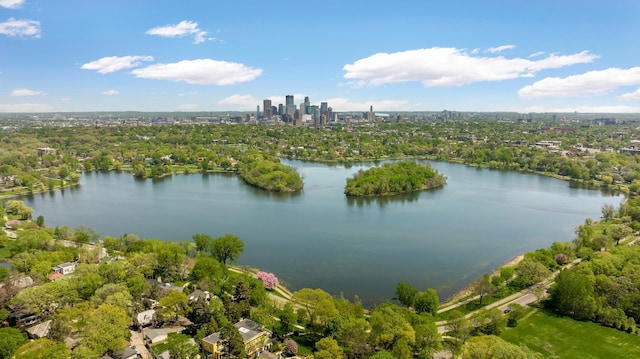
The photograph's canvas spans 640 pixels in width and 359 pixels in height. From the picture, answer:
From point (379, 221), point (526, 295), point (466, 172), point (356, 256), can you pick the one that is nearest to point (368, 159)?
point (466, 172)

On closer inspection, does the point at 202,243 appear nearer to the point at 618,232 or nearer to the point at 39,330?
the point at 39,330

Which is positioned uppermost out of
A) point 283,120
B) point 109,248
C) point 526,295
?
point 283,120

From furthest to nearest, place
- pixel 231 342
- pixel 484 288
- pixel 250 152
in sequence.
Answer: pixel 250 152, pixel 484 288, pixel 231 342

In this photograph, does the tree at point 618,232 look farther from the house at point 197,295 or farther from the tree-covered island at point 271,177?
the tree-covered island at point 271,177

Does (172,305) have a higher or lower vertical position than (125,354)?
higher

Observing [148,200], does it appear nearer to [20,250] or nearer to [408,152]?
[20,250]

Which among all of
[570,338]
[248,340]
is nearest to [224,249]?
[248,340]

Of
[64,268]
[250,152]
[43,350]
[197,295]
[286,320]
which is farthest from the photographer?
[250,152]
